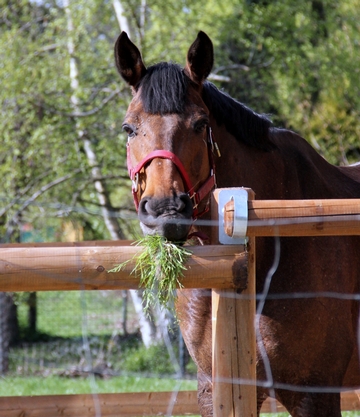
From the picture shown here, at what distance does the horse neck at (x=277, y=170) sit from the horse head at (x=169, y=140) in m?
0.16

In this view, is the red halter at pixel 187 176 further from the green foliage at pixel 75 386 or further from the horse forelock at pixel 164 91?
the green foliage at pixel 75 386

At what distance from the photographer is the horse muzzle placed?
2195 millimetres

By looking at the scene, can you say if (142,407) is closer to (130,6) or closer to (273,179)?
(273,179)

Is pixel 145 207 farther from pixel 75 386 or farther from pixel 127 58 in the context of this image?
pixel 75 386

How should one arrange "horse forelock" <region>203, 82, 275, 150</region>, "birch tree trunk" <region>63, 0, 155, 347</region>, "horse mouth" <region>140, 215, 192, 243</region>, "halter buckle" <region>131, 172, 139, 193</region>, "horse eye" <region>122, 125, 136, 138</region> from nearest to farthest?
"horse mouth" <region>140, 215, 192, 243</region>, "halter buckle" <region>131, 172, 139, 193</region>, "horse eye" <region>122, 125, 136, 138</region>, "horse forelock" <region>203, 82, 275, 150</region>, "birch tree trunk" <region>63, 0, 155, 347</region>

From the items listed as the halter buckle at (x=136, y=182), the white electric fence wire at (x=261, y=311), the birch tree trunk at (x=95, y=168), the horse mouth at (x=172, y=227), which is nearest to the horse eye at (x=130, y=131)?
the halter buckle at (x=136, y=182)

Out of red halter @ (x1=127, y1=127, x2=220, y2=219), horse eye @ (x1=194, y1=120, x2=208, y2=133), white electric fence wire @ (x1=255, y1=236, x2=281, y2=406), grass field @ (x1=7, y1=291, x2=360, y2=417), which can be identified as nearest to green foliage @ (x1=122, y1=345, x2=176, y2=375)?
grass field @ (x1=7, y1=291, x2=360, y2=417)

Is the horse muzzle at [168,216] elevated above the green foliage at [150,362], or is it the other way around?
the horse muzzle at [168,216]

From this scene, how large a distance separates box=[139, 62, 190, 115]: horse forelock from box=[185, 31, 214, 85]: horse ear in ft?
0.36

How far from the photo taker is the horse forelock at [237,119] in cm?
288

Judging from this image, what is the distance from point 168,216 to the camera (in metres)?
2.22

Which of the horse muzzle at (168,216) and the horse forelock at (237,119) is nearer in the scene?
the horse muzzle at (168,216)

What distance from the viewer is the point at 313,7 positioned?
10453 millimetres

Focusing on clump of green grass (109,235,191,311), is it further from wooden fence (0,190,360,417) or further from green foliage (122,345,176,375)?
green foliage (122,345,176,375)
